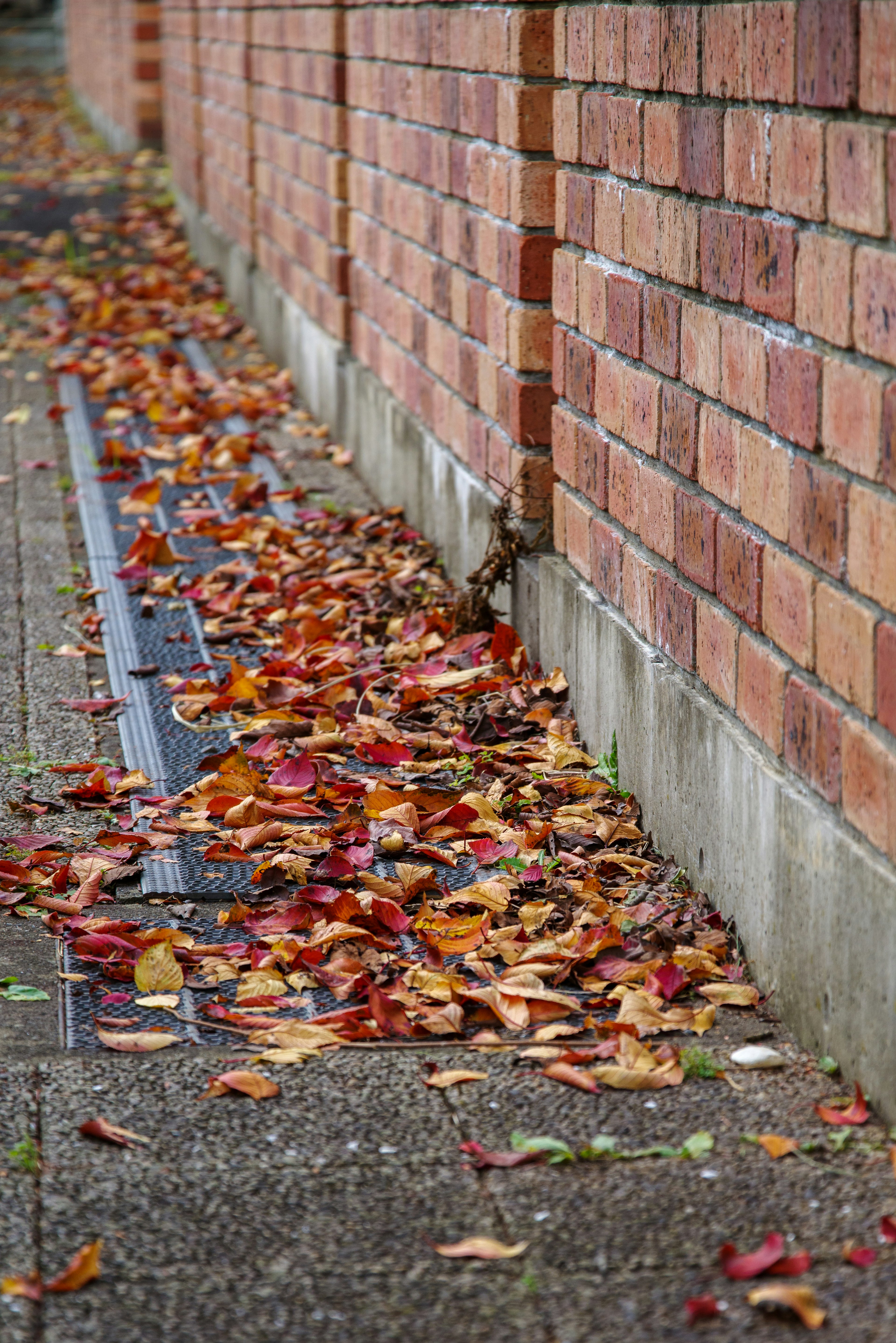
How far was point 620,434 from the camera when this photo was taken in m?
3.79

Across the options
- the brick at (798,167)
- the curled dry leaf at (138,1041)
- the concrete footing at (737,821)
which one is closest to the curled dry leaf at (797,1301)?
the concrete footing at (737,821)

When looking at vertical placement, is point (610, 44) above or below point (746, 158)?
above

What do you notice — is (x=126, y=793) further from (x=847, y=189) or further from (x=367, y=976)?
(x=847, y=189)

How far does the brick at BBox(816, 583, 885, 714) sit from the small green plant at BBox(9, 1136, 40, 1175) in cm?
141

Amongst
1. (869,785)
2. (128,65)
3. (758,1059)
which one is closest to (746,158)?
(869,785)

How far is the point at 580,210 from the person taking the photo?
4.04 meters

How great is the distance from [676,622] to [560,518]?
101 cm

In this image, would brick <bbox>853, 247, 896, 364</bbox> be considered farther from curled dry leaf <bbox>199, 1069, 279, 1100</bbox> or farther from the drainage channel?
the drainage channel

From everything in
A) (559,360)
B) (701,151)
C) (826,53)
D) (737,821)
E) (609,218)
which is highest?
(826,53)

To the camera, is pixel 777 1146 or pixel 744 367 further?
pixel 744 367

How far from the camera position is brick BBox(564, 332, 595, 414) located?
4012 mm

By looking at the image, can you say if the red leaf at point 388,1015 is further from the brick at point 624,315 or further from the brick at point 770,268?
the brick at point 624,315

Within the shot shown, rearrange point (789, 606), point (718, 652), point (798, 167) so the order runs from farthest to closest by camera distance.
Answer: point (718, 652)
point (789, 606)
point (798, 167)

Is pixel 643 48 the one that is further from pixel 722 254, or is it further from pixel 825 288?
pixel 825 288
